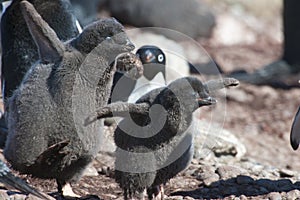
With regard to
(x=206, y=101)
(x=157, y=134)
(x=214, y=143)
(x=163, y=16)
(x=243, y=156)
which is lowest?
(x=163, y=16)

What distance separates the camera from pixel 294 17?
1162 cm

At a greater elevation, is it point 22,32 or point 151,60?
point 22,32

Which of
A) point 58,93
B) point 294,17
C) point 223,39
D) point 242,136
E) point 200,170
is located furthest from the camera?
point 223,39

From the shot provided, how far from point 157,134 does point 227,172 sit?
45.3 inches

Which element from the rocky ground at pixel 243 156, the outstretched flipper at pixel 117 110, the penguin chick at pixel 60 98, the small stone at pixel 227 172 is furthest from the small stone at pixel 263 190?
the penguin chick at pixel 60 98

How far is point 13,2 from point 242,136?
4263mm

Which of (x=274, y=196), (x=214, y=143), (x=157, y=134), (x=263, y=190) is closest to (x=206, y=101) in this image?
(x=157, y=134)

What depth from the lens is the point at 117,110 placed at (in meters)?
3.68

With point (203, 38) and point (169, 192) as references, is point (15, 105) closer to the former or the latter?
point (169, 192)

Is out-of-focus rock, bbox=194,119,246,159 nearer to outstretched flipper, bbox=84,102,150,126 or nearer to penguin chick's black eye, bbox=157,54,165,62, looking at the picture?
penguin chick's black eye, bbox=157,54,165,62

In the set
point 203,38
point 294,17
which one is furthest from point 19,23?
point 203,38

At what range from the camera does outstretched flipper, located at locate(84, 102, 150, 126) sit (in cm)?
363

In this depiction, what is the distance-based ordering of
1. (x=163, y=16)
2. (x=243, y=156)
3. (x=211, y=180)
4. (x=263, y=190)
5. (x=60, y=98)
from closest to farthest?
(x=60, y=98) → (x=263, y=190) → (x=211, y=180) → (x=243, y=156) → (x=163, y=16)

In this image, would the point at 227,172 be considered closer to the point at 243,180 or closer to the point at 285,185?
the point at 243,180
